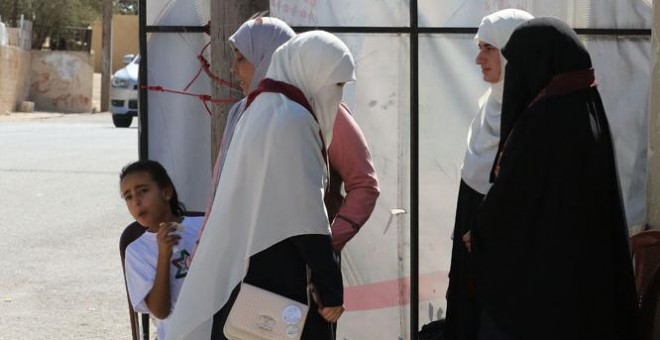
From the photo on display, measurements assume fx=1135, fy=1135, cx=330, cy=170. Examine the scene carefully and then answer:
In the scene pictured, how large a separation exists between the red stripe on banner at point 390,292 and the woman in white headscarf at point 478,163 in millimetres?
610

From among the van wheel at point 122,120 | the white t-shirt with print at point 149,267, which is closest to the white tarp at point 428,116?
the white t-shirt with print at point 149,267

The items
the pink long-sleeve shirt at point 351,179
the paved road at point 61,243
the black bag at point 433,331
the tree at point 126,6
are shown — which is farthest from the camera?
the tree at point 126,6

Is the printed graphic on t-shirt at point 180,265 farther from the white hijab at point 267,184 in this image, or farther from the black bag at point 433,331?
the black bag at point 433,331

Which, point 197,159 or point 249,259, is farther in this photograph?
point 197,159

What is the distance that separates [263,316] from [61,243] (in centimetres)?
608

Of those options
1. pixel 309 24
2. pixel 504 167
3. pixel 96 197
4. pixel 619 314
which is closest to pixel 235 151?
pixel 504 167

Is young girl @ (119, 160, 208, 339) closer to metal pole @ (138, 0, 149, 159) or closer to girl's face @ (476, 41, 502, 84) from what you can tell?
metal pole @ (138, 0, 149, 159)

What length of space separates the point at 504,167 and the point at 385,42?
4.97 ft

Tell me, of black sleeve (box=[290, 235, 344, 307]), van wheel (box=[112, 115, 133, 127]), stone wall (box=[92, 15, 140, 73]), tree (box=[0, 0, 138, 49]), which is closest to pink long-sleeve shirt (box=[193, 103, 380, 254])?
black sleeve (box=[290, 235, 344, 307])

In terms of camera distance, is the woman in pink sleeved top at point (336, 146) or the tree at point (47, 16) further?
the tree at point (47, 16)

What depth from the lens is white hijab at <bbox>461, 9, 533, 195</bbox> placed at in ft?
13.0

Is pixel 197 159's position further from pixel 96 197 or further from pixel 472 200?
pixel 96 197

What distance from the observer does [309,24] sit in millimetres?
4648

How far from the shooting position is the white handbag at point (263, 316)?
3057 mm
